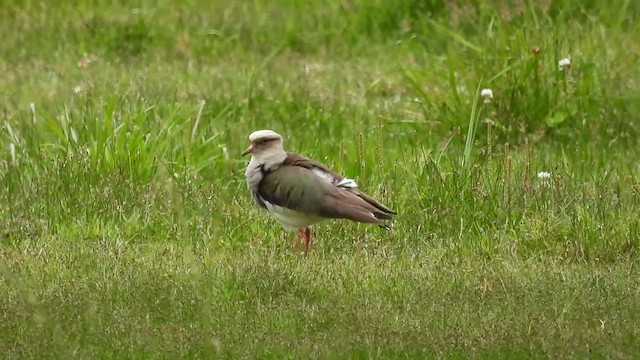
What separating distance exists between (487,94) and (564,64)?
663mm

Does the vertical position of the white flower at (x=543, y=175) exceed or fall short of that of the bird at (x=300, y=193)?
it falls short

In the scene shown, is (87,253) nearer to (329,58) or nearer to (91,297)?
(91,297)

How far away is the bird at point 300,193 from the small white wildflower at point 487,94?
97.5 inches

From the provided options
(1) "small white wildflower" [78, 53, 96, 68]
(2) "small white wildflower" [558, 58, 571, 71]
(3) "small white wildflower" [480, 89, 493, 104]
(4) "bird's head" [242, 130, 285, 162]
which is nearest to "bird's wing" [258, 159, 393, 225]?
(4) "bird's head" [242, 130, 285, 162]

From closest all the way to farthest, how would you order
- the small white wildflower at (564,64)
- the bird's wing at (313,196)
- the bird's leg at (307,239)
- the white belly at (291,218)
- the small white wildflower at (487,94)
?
the bird's wing at (313,196) < the white belly at (291,218) < the bird's leg at (307,239) < the small white wildflower at (487,94) < the small white wildflower at (564,64)

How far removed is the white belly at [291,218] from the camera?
6.69 m

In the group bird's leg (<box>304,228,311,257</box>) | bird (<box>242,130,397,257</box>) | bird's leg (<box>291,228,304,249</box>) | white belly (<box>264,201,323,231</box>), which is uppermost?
bird (<box>242,130,397,257</box>)

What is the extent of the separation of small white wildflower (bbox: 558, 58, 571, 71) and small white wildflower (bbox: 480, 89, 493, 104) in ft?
1.94

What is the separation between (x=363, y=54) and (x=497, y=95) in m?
2.74

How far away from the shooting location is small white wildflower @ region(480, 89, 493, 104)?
9.14 m

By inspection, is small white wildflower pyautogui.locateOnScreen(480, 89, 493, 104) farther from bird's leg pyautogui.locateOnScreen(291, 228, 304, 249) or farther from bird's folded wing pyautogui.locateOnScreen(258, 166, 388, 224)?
bird's folded wing pyautogui.locateOnScreen(258, 166, 388, 224)

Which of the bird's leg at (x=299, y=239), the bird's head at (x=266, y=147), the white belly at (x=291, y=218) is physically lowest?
the bird's leg at (x=299, y=239)

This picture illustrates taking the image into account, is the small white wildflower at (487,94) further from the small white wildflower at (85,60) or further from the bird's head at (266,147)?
the small white wildflower at (85,60)

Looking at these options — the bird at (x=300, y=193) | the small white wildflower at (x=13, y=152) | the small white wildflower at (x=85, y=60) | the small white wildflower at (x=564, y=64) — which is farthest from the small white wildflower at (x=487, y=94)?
the small white wildflower at (x=85, y=60)
